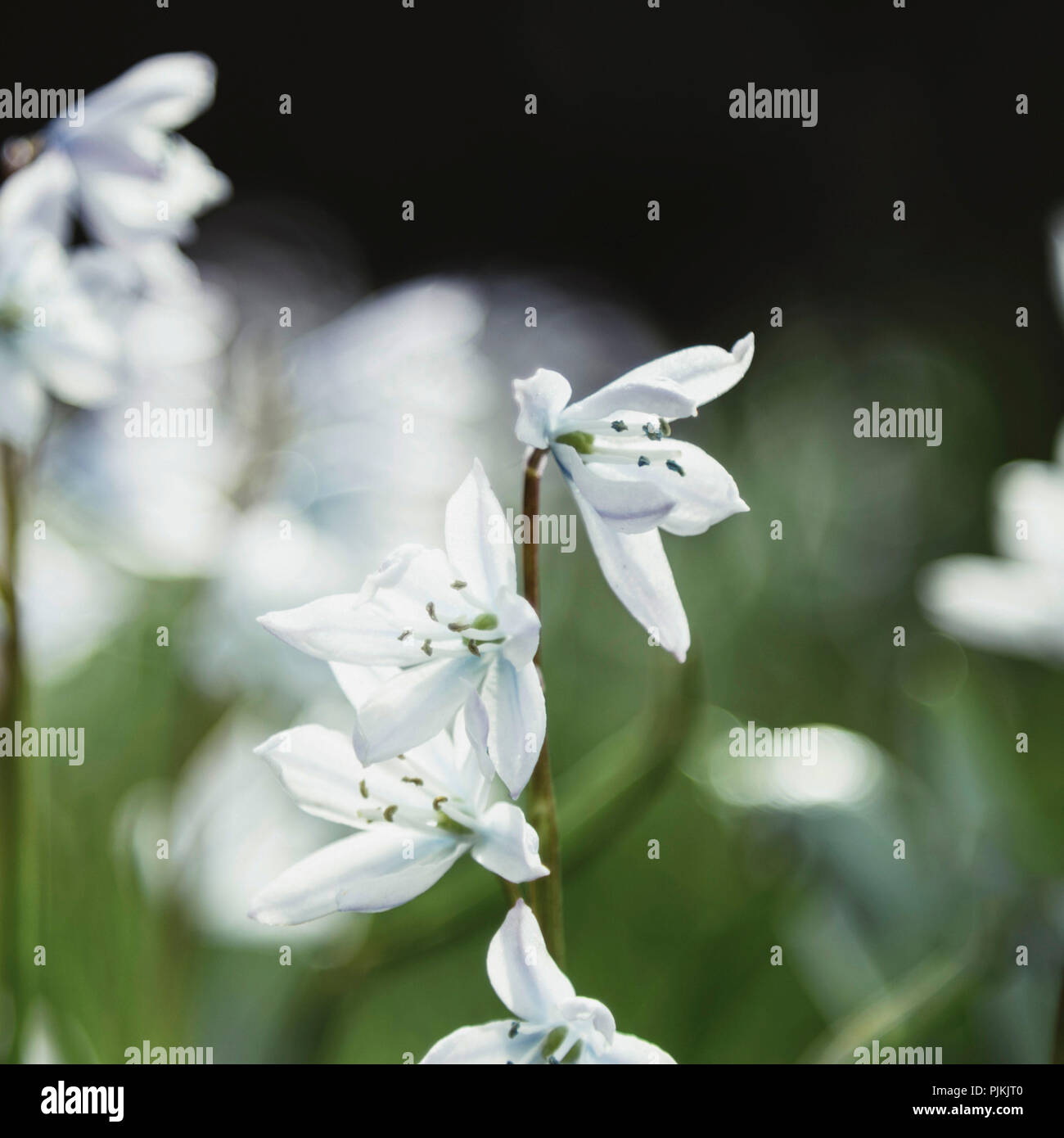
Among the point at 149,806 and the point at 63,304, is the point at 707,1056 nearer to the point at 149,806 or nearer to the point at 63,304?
the point at 149,806

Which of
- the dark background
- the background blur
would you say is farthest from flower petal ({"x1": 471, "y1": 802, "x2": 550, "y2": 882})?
the dark background

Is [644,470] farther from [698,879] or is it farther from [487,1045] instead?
[698,879]

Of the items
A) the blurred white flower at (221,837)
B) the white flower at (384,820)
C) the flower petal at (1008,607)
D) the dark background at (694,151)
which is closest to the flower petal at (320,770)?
the white flower at (384,820)

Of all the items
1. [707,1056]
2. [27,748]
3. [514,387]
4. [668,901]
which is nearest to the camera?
[514,387]

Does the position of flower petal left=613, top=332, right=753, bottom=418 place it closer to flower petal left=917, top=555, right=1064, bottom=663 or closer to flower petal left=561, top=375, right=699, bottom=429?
flower petal left=561, top=375, right=699, bottom=429

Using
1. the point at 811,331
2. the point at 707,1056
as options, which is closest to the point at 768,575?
the point at 707,1056

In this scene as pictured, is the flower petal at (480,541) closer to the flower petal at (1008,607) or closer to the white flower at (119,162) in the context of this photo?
the white flower at (119,162)
